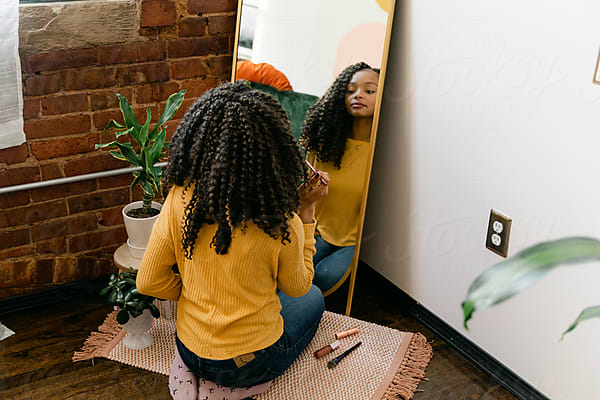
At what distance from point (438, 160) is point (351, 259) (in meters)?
0.46

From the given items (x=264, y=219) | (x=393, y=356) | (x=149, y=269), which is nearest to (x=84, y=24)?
(x=149, y=269)

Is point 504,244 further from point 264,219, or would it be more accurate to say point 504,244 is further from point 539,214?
point 264,219

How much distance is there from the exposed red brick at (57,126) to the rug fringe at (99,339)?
24.6 inches

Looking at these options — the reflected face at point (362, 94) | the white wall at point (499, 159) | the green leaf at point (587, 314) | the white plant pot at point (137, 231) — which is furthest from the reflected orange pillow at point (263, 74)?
the green leaf at point (587, 314)

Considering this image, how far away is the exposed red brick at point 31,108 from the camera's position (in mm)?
1837

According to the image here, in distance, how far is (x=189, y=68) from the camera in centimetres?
206

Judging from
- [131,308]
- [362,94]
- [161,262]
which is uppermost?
[362,94]

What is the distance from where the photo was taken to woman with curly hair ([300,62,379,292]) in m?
1.88

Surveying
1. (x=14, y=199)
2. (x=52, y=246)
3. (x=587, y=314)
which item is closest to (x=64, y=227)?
(x=52, y=246)

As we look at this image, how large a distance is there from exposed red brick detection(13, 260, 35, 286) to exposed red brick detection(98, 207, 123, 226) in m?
0.27

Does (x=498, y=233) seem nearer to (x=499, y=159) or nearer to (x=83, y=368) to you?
(x=499, y=159)

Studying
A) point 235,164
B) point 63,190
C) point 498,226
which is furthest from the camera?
point 63,190

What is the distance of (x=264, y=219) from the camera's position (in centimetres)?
132

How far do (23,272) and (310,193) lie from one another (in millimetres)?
1100
